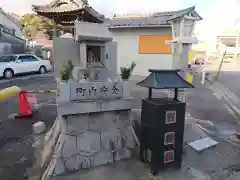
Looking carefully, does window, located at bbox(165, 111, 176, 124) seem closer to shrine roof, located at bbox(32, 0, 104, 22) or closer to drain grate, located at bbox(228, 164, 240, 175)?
drain grate, located at bbox(228, 164, 240, 175)

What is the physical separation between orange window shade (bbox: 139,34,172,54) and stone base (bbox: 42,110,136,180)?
43.0ft

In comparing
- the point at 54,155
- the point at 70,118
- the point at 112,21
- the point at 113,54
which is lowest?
the point at 54,155

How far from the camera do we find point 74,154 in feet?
17.4

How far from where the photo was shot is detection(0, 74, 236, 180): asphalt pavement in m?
5.53

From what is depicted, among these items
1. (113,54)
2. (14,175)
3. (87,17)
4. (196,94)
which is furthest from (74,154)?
(196,94)

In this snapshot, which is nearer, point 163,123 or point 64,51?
point 163,123

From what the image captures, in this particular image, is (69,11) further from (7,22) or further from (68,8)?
(7,22)

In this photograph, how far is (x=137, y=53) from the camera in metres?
18.7

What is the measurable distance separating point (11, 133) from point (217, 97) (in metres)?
11.3

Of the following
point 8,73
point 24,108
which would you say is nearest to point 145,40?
point 8,73

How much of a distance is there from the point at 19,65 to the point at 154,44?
37.3 feet

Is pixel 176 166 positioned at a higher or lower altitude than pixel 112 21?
lower

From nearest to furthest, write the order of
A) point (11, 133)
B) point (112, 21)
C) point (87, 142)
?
1. point (87, 142)
2. point (11, 133)
3. point (112, 21)

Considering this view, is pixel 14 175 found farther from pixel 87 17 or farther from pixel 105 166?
pixel 87 17
